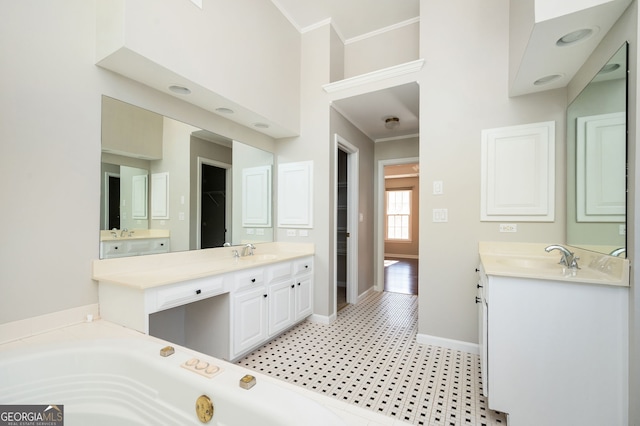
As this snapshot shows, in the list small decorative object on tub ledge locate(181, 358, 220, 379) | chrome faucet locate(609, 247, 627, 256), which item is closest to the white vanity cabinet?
chrome faucet locate(609, 247, 627, 256)

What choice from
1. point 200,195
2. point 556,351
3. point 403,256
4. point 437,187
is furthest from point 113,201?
point 403,256

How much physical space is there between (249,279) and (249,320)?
1.12ft

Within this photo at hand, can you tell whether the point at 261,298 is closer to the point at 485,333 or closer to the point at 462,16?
the point at 485,333

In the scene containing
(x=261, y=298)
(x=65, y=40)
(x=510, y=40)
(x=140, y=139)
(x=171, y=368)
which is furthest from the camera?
(x=261, y=298)

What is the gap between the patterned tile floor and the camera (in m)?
1.71

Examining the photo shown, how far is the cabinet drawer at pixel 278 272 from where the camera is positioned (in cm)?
253

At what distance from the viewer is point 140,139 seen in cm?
204

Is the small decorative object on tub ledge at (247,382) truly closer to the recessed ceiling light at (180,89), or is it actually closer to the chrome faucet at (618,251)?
the chrome faucet at (618,251)

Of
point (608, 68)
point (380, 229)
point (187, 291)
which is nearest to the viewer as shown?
point (608, 68)

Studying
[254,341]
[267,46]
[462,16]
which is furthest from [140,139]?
[462,16]

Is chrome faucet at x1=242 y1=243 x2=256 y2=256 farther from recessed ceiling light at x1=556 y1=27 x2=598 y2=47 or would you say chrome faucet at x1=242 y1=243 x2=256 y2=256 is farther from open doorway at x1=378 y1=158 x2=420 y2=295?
open doorway at x1=378 y1=158 x2=420 y2=295

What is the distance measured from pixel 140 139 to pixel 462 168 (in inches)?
107

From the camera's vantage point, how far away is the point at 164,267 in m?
2.16

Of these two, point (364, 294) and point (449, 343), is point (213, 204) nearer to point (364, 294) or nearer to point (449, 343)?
point (449, 343)
